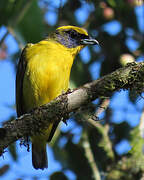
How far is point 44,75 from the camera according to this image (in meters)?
4.23

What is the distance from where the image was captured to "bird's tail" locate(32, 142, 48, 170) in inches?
194

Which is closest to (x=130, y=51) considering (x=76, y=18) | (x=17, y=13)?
(x=76, y=18)

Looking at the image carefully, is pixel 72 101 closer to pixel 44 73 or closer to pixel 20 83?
pixel 44 73

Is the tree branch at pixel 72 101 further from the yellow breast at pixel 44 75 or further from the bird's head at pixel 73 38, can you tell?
the bird's head at pixel 73 38

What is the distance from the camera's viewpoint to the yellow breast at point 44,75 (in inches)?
167

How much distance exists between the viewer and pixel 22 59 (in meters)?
4.67

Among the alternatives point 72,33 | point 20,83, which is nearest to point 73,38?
point 72,33

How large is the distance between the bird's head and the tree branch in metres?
1.92

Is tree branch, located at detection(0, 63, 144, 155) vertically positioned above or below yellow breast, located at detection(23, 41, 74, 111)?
below

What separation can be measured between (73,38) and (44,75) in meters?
1.07

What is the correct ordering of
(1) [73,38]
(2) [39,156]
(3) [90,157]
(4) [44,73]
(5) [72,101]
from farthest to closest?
1. (1) [73,38]
2. (2) [39,156]
3. (3) [90,157]
4. (4) [44,73]
5. (5) [72,101]

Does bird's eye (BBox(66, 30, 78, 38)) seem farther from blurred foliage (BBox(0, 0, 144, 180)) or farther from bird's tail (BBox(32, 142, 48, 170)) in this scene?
bird's tail (BBox(32, 142, 48, 170))

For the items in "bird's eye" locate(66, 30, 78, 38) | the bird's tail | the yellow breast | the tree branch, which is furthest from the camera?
"bird's eye" locate(66, 30, 78, 38)

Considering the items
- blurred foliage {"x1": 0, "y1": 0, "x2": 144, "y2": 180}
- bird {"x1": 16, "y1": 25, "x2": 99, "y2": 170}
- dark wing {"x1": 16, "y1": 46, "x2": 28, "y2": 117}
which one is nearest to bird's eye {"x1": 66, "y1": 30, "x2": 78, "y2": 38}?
bird {"x1": 16, "y1": 25, "x2": 99, "y2": 170}
